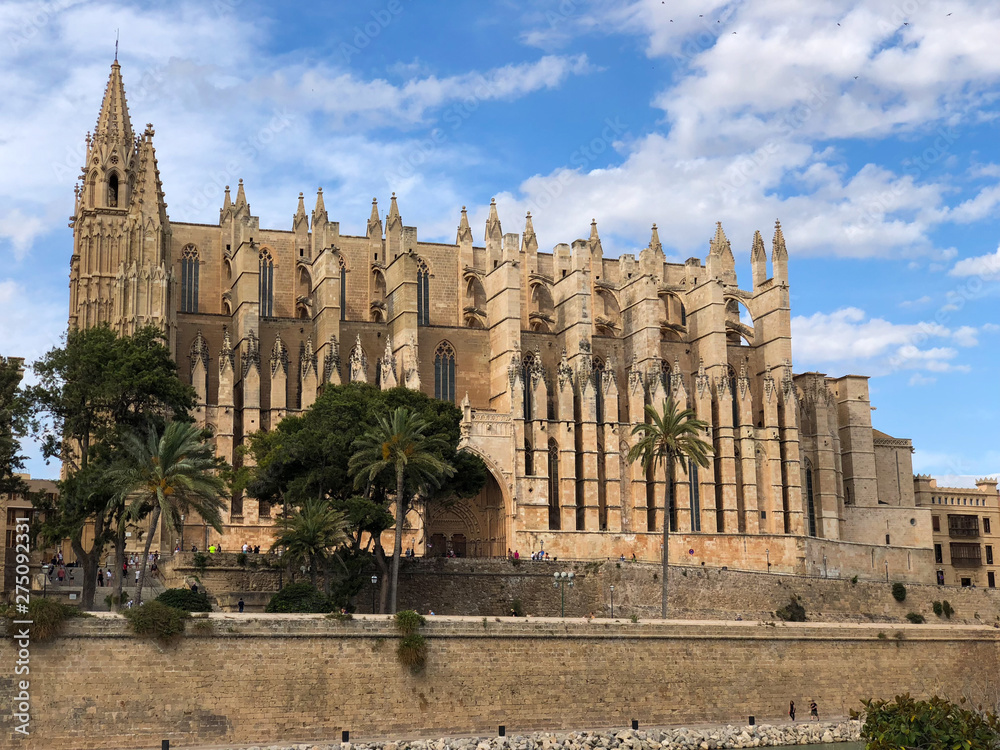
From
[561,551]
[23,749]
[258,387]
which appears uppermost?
[258,387]

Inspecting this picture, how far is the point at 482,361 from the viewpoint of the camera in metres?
64.1

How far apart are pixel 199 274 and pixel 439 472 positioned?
25556 mm

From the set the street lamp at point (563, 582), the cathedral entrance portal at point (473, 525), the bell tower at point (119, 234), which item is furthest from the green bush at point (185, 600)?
the cathedral entrance portal at point (473, 525)

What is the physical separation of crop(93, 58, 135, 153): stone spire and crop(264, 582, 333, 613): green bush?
25996 millimetres

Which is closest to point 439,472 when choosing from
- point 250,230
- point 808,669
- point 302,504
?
point 302,504

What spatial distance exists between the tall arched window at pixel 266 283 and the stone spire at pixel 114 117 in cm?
1055

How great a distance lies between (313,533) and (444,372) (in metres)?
23.3

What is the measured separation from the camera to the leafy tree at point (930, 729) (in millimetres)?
25797

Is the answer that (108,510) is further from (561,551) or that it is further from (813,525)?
(813,525)

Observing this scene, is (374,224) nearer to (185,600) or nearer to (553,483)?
(553,483)

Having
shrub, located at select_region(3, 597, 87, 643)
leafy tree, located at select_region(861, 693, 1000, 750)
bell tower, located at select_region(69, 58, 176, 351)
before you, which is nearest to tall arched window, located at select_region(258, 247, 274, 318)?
bell tower, located at select_region(69, 58, 176, 351)

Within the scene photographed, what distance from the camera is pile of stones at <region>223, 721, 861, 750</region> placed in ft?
109

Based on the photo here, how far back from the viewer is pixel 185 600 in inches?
1483

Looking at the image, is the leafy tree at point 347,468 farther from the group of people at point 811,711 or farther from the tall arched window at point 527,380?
the group of people at point 811,711
